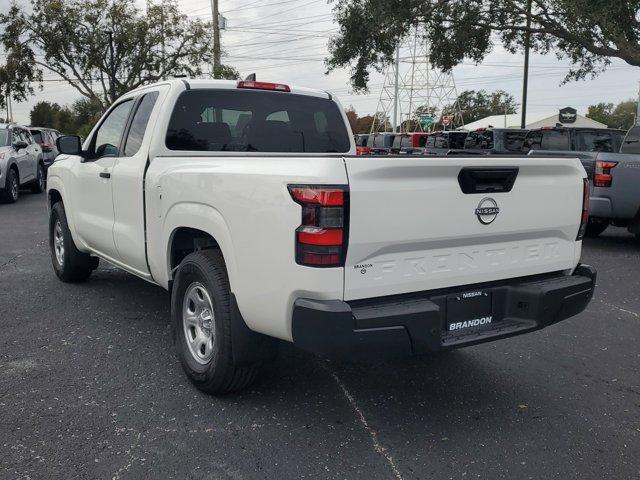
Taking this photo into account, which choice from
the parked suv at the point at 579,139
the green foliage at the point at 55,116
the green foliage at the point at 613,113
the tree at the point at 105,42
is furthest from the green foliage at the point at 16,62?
the green foliage at the point at 613,113

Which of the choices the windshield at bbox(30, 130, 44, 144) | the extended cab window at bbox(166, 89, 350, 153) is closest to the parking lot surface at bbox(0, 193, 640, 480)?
the extended cab window at bbox(166, 89, 350, 153)

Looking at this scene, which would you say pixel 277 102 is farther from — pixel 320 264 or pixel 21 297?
pixel 21 297

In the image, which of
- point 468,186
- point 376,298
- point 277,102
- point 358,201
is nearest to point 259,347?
point 376,298

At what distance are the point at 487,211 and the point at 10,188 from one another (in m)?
13.4

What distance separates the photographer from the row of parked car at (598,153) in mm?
8414

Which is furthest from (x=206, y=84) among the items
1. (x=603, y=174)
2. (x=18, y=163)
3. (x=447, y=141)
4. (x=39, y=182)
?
(x=447, y=141)

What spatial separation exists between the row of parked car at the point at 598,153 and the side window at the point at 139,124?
7.50ft

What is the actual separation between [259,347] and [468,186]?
139 cm

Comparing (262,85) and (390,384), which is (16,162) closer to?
(262,85)

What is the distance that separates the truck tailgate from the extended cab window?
194 centimetres

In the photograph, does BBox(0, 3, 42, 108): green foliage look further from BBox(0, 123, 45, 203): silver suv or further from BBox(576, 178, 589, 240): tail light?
BBox(576, 178, 589, 240): tail light

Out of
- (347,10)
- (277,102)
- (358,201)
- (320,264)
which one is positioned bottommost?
(320,264)

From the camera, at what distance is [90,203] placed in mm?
5273

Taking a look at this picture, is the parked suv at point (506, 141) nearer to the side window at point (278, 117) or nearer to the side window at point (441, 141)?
the side window at point (441, 141)
